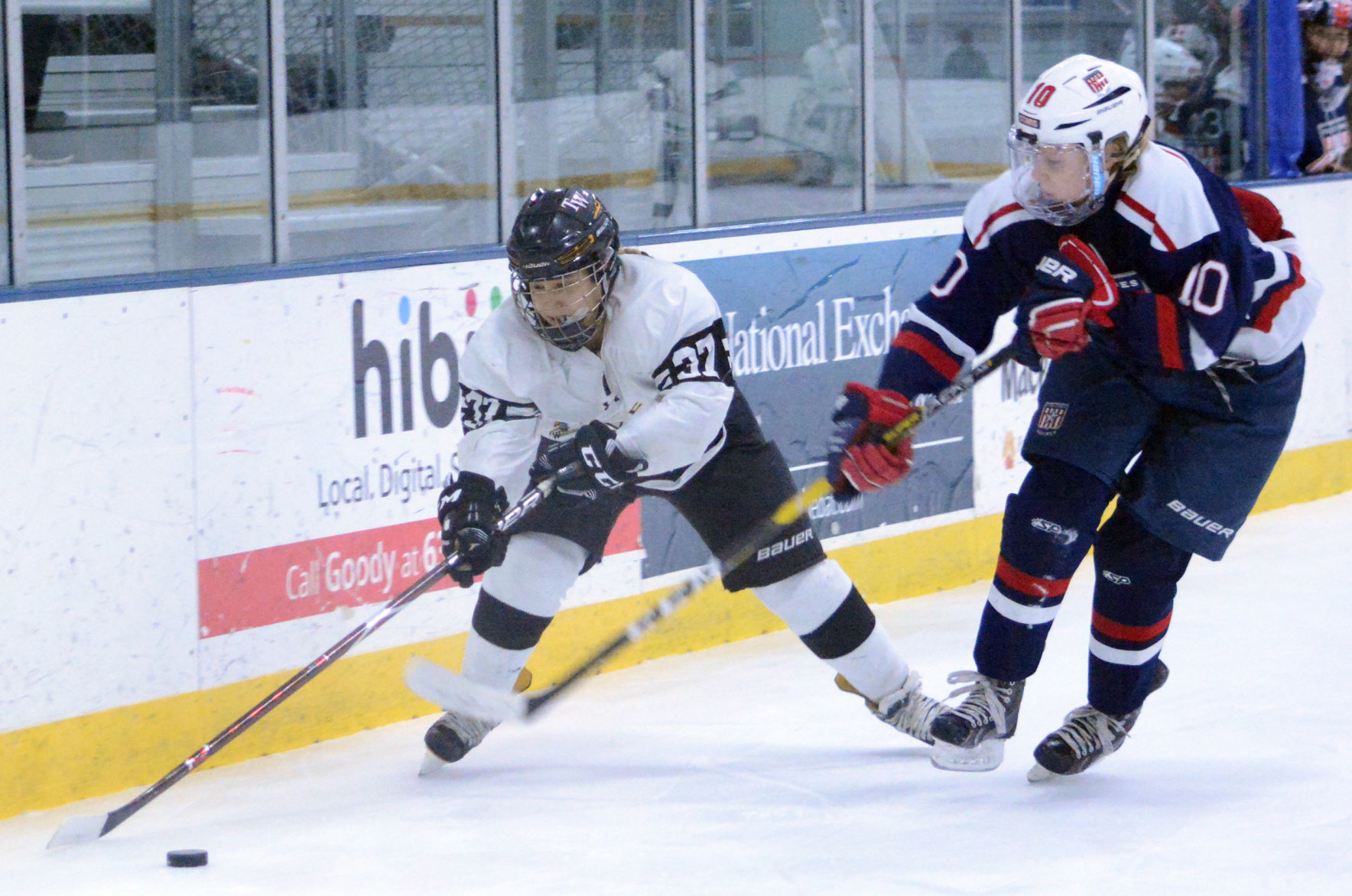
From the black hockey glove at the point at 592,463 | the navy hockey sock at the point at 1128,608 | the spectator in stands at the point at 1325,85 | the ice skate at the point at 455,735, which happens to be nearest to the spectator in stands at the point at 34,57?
the black hockey glove at the point at 592,463

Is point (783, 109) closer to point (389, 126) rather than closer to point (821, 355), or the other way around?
point (821, 355)

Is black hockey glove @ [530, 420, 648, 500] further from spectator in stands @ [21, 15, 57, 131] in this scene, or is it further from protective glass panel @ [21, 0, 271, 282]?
spectator in stands @ [21, 15, 57, 131]

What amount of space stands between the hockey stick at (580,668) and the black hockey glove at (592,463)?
0.78 ft

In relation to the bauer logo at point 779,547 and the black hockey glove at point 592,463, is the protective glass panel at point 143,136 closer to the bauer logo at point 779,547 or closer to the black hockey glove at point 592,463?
the black hockey glove at point 592,463

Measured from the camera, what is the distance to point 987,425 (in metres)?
4.50

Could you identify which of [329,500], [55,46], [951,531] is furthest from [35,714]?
[951,531]

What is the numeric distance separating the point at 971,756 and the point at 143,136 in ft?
5.86

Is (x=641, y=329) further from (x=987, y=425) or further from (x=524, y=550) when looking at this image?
(x=987, y=425)

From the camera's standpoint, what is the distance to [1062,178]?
2.53 meters

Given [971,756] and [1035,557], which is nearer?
[1035,557]

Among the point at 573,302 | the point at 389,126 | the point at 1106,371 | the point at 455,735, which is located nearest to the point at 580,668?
the point at 455,735

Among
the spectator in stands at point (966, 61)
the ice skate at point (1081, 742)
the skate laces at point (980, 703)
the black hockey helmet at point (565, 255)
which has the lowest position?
the ice skate at point (1081, 742)

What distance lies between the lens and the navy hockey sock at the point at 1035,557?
2.72m

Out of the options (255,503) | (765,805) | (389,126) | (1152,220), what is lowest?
(765,805)
